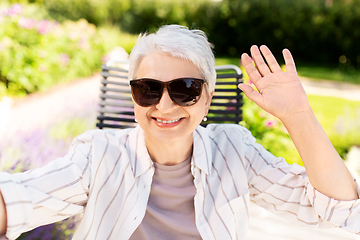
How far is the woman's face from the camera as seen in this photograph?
133 cm

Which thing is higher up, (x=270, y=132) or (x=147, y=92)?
(x=147, y=92)

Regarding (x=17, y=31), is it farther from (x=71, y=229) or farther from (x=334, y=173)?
(x=334, y=173)

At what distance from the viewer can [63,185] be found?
3.72ft

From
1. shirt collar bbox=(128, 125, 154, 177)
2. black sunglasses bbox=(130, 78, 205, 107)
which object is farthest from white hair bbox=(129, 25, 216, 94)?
shirt collar bbox=(128, 125, 154, 177)

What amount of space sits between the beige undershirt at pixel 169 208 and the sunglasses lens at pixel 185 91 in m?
0.39

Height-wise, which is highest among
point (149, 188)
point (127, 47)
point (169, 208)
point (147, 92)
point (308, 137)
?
point (127, 47)

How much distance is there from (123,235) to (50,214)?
40cm

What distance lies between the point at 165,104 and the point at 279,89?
0.55 m

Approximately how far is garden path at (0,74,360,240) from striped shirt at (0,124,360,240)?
2.29 ft

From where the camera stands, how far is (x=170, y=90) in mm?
1320

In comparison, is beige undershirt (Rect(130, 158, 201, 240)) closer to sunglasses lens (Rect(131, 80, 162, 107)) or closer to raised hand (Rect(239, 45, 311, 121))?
sunglasses lens (Rect(131, 80, 162, 107))

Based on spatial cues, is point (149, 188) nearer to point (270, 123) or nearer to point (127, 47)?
point (270, 123)

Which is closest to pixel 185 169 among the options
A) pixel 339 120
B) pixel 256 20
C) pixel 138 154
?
pixel 138 154

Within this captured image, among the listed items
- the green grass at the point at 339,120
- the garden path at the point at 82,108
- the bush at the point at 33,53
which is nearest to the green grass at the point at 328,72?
the garden path at the point at 82,108
